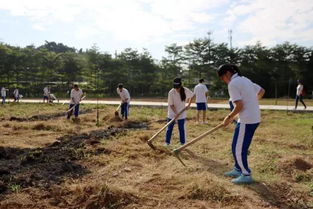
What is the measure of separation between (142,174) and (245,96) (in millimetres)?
2199

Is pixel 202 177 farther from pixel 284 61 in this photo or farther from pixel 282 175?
pixel 284 61

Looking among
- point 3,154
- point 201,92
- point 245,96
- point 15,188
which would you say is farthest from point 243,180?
point 201,92

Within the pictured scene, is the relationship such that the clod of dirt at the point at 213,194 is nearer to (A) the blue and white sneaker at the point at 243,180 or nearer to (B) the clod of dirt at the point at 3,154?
(A) the blue and white sneaker at the point at 243,180

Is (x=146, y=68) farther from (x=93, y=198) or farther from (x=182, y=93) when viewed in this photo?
(x=93, y=198)

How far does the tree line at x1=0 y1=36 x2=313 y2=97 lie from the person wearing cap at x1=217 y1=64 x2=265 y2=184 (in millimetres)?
31183

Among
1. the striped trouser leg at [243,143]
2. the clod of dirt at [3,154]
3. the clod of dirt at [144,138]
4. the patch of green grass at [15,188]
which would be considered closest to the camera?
the patch of green grass at [15,188]

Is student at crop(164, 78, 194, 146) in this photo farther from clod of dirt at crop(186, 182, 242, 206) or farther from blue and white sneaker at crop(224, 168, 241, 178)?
clod of dirt at crop(186, 182, 242, 206)

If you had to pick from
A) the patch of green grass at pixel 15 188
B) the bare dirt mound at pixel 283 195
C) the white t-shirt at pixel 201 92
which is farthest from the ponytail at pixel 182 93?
the white t-shirt at pixel 201 92

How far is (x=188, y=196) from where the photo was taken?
4.73 m

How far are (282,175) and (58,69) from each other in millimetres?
37388

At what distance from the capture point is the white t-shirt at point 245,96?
5.01m

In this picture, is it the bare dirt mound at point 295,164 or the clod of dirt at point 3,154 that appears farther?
the clod of dirt at point 3,154

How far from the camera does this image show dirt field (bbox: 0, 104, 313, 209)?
4574 millimetres

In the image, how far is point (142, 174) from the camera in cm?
590
